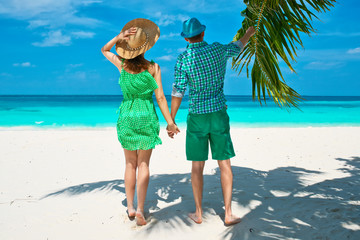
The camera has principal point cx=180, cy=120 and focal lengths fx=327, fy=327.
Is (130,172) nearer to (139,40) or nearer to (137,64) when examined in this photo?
(137,64)

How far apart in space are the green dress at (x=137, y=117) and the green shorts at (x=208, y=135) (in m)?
0.35

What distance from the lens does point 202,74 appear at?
2.63 meters

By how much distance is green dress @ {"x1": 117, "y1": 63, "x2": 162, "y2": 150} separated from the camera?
281cm

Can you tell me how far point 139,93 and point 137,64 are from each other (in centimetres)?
25

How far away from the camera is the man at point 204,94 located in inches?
103

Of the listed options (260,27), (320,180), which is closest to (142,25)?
(260,27)

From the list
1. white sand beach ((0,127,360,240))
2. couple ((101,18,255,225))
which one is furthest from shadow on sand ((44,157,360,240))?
couple ((101,18,255,225))

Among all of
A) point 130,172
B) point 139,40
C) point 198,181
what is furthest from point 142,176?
point 139,40

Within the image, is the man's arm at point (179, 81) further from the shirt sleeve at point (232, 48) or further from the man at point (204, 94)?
the shirt sleeve at point (232, 48)

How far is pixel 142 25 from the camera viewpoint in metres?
2.88

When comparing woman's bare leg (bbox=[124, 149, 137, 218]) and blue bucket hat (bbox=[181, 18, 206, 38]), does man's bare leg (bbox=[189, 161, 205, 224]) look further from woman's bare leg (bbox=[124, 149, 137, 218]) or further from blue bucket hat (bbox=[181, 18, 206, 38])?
blue bucket hat (bbox=[181, 18, 206, 38])

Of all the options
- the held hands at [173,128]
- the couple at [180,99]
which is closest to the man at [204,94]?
the couple at [180,99]

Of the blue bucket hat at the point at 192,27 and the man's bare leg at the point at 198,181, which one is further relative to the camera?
the man's bare leg at the point at 198,181

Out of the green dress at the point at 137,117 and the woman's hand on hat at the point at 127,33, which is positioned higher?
the woman's hand on hat at the point at 127,33
